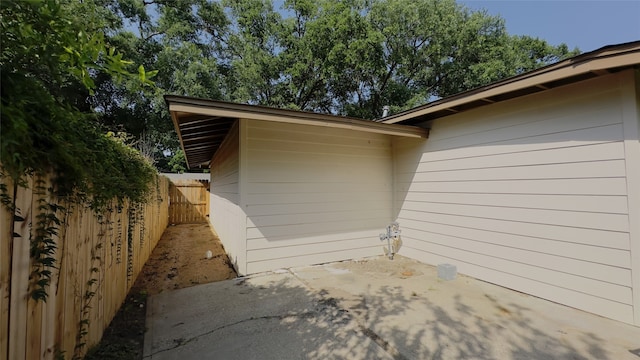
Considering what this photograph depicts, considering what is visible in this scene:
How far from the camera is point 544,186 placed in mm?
3525

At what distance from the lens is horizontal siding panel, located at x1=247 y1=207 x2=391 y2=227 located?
14.8ft

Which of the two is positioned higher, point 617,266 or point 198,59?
point 198,59

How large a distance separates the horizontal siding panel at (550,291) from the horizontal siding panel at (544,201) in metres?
0.95

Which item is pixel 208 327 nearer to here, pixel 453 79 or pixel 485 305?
pixel 485 305

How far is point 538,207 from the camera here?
3.58 metres

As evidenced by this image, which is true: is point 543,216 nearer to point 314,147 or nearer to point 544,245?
point 544,245

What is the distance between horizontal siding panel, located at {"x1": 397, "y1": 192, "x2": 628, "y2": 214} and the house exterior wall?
0.01 meters

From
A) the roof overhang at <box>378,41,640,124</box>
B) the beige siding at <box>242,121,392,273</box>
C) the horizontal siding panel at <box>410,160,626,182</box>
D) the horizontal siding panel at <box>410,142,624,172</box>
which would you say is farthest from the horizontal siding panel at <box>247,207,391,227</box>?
the roof overhang at <box>378,41,640,124</box>

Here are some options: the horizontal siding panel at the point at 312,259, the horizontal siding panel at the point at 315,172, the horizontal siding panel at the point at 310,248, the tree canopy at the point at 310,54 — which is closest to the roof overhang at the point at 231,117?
the horizontal siding panel at the point at 315,172

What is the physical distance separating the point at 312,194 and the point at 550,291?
137 inches

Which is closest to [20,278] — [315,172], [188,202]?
[315,172]

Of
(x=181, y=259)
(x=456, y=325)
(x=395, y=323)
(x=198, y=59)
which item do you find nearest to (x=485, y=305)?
(x=456, y=325)

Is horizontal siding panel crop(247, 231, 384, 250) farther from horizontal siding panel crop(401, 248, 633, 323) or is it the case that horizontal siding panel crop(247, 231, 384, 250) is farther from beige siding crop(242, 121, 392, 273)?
horizontal siding panel crop(401, 248, 633, 323)

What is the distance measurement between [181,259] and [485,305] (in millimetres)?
5212
